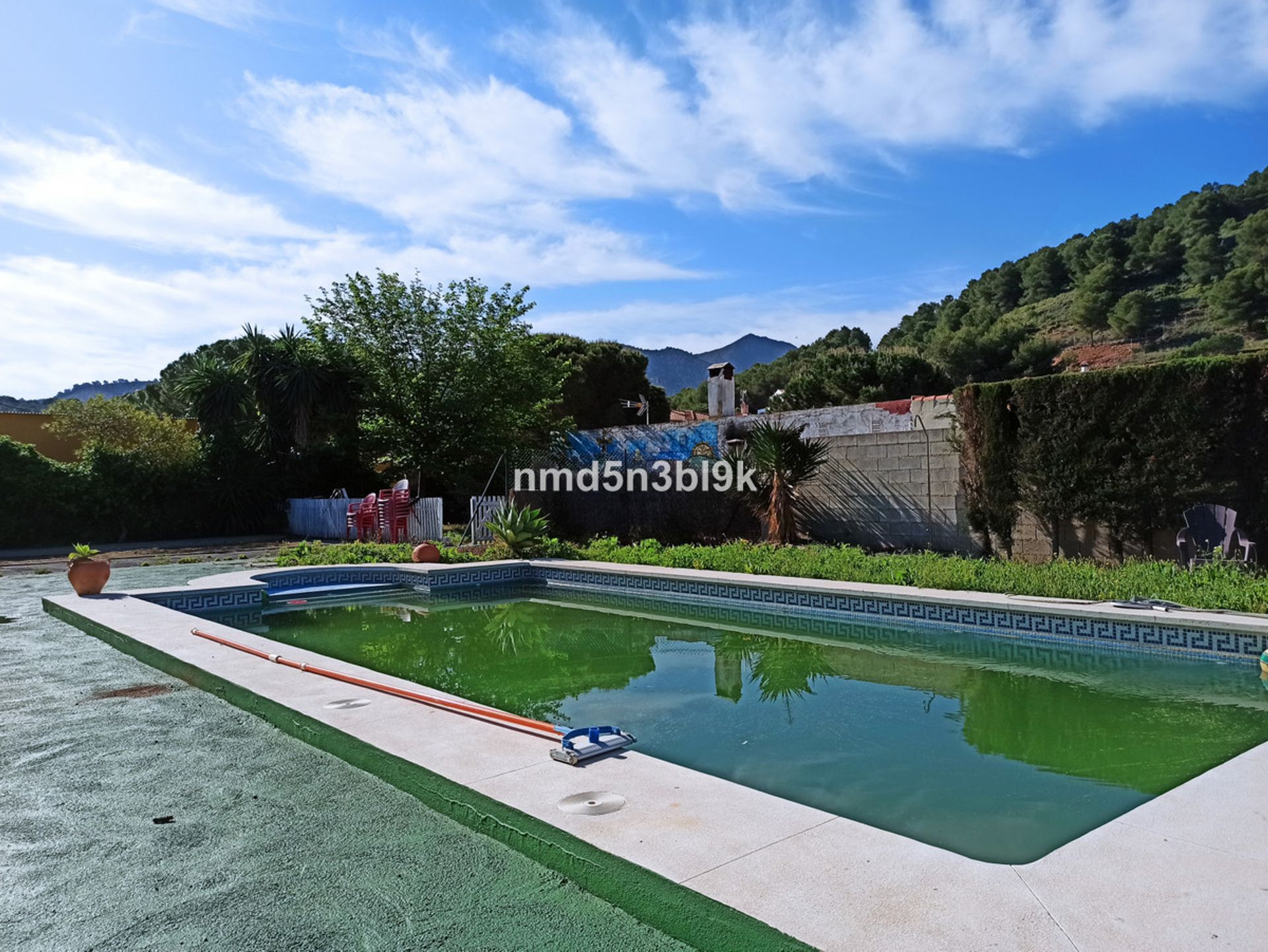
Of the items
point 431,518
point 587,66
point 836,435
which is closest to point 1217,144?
point 836,435

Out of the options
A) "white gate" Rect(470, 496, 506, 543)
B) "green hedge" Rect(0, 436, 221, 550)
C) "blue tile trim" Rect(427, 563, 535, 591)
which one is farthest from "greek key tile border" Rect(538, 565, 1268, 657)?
"green hedge" Rect(0, 436, 221, 550)

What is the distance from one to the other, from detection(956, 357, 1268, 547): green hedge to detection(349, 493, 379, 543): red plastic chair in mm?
11361

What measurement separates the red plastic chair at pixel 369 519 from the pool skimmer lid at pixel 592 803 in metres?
→ 14.5

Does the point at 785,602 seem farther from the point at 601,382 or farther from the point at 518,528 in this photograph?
the point at 601,382

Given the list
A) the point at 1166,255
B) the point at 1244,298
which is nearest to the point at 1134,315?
the point at 1244,298

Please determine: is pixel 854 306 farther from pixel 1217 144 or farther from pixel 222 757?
pixel 222 757

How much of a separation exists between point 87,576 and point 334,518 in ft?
36.9

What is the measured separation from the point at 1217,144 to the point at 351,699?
89.8ft

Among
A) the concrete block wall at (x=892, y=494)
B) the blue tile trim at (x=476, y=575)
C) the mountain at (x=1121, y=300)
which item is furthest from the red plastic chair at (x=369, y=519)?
the mountain at (x=1121, y=300)

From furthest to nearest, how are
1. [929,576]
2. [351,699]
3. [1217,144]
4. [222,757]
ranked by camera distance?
1. [1217,144]
2. [929,576]
3. [351,699]
4. [222,757]

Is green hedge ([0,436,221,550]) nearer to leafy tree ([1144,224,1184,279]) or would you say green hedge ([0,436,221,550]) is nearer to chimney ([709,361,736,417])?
chimney ([709,361,736,417])

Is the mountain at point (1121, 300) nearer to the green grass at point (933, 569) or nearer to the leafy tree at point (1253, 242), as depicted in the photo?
the leafy tree at point (1253, 242)

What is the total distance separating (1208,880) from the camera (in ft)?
8.03

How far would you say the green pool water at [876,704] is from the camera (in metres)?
3.89
